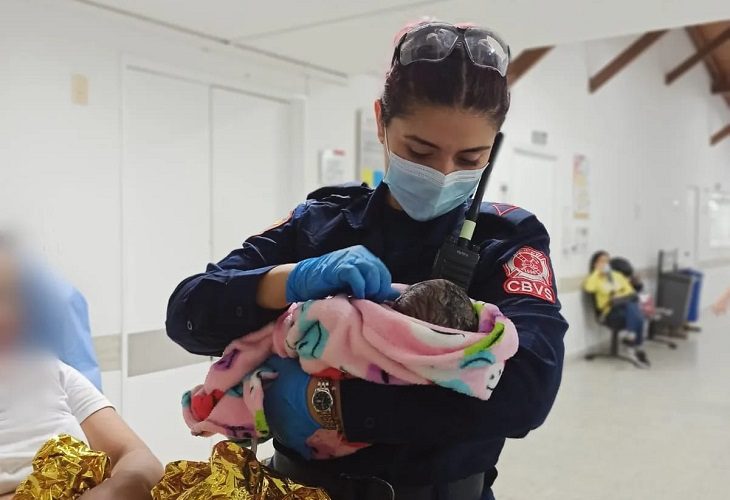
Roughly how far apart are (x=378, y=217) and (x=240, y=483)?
47cm

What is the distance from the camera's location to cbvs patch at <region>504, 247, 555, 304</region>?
3.23ft

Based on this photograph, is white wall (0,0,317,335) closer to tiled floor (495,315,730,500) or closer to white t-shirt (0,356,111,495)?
white t-shirt (0,356,111,495)

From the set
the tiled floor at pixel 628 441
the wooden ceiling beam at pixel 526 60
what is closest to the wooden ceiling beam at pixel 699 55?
the wooden ceiling beam at pixel 526 60

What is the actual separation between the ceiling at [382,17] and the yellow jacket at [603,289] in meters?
4.13

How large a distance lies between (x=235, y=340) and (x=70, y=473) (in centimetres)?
40

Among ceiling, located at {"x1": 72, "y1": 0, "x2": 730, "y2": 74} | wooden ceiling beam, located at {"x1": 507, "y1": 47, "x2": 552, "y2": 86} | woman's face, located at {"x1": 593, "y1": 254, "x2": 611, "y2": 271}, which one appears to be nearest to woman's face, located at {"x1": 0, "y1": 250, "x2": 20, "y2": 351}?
ceiling, located at {"x1": 72, "y1": 0, "x2": 730, "y2": 74}

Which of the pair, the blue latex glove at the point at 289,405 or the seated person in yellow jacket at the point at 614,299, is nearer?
the blue latex glove at the point at 289,405

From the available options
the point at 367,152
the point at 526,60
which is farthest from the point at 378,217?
the point at 526,60

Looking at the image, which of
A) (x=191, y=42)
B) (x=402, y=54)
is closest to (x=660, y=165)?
(x=191, y=42)

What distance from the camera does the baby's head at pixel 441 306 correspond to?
2.83 feet

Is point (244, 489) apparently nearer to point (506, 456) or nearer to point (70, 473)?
point (70, 473)

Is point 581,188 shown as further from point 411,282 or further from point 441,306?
point 441,306

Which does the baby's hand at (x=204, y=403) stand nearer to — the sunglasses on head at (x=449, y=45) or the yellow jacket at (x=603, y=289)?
the sunglasses on head at (x=449, y=45)

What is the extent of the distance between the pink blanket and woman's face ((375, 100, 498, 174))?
0.25 m
